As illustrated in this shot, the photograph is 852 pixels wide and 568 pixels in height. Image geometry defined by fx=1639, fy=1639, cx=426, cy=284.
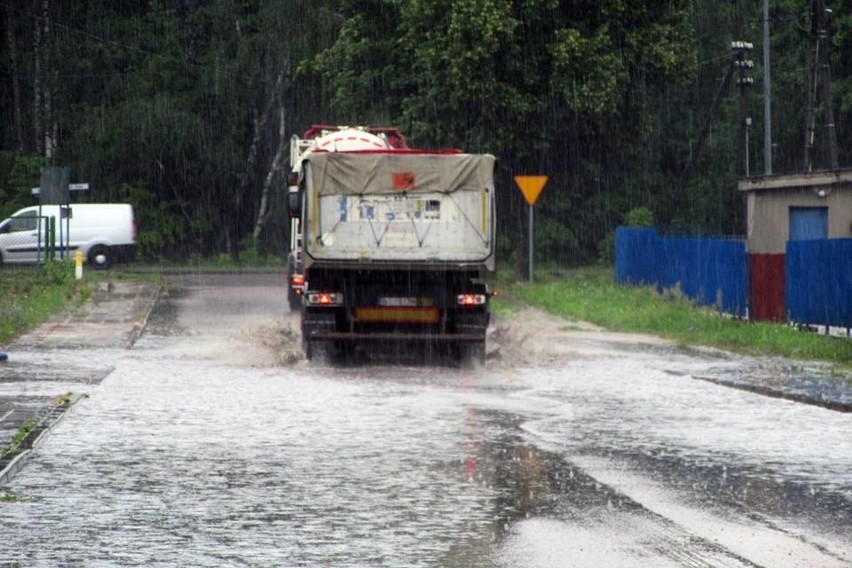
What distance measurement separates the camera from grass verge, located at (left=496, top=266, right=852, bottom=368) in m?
23.9

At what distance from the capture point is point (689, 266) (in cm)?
3591

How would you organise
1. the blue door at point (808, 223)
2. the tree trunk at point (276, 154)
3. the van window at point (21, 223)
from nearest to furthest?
the blue door at point (808, 223)
the van window at point (21, 223)
the tree trunk at point (276, 154)

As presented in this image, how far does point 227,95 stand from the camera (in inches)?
2395

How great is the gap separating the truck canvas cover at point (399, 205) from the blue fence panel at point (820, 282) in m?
7.30

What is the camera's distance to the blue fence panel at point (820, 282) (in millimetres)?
25953

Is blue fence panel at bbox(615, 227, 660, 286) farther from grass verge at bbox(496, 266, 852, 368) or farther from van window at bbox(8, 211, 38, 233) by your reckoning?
van window at bbox(8, 211, 38, 233)

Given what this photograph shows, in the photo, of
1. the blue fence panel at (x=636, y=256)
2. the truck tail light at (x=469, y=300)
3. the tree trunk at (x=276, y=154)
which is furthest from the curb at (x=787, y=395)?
the tree trunk at (x=276, y=154)

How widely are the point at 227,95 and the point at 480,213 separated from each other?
40.7m

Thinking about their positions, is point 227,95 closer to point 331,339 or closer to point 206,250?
point 206,250

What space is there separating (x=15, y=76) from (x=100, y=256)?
1343cm

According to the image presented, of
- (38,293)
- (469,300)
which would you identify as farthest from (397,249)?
(38,293)

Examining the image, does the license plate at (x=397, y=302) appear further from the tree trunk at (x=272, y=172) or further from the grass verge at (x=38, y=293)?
the tree trunk at (x=272, y=172)

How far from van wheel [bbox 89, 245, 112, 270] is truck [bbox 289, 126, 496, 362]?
31380 mm

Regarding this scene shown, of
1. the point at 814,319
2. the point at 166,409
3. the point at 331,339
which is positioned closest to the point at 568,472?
the point at 166,409
